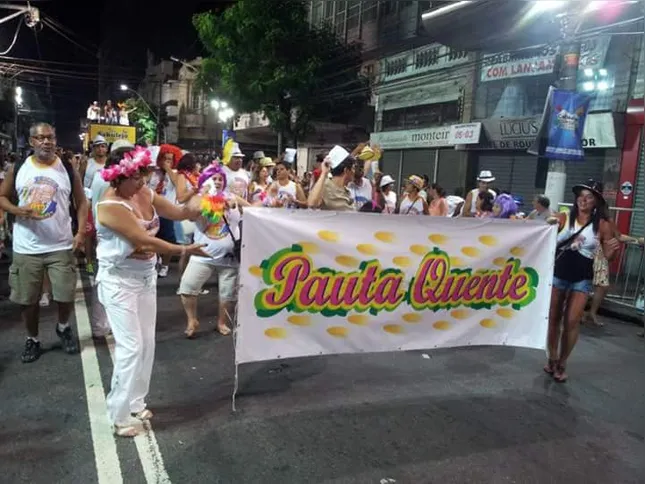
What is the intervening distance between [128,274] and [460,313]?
2.53 meters

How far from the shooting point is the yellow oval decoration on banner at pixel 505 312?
4453mm

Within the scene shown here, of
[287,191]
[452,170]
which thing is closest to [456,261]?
[287,191]

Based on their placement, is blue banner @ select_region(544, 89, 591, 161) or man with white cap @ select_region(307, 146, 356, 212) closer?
man with white cap @ select_region(307, 146, 356, 212)

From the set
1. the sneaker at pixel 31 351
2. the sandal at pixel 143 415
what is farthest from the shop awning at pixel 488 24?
the sneaker at pixel 31 351

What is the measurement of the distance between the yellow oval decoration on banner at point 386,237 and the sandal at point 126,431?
209cm

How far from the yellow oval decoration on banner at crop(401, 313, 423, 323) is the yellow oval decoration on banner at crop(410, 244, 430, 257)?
47 cm

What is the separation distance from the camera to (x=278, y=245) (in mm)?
3688

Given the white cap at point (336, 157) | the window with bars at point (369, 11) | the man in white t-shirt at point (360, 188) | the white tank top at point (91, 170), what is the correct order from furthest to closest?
1. the window with bars at point (369, 11)
2. the white tank top at point (91, 170)
3. the man in white t-shirt at point (360, 188)
4. the white cap at point (336, 157)

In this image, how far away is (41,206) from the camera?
4.55m

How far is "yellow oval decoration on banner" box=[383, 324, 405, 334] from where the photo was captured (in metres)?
4.09

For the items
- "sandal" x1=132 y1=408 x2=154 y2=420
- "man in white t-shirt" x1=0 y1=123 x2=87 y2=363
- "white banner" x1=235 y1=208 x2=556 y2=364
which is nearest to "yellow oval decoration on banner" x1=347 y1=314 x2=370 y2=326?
"white banner" x1=235 y1=208 x2=556 y2=364

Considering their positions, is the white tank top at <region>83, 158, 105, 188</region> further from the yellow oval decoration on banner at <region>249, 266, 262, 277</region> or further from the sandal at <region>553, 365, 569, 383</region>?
the sandal at <region>553, 365, 569, 383</region>

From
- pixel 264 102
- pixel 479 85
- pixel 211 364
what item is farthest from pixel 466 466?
pixel 264 102

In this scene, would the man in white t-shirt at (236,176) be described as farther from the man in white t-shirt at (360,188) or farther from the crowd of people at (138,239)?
the man in white t-shirt at (360,188)
